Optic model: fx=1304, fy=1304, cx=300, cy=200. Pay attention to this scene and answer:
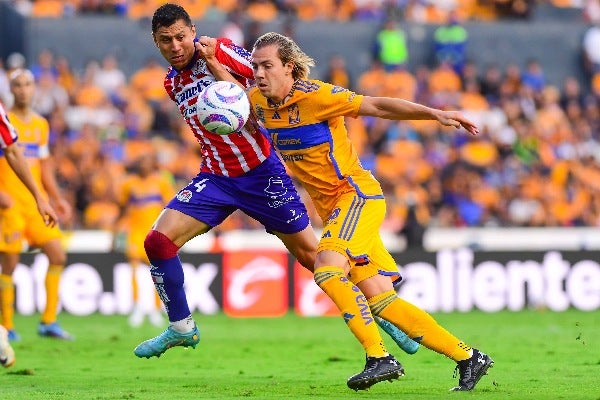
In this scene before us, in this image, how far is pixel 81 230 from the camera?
19.4 m

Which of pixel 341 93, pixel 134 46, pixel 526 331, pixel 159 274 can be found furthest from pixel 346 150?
pixel 134 46

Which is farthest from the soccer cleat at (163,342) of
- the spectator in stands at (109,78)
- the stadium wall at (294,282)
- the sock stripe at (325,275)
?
the spectator in stands at (109,78)

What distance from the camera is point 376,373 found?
8.03 metres

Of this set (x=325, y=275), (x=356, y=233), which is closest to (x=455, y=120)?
(x=356, y=233)

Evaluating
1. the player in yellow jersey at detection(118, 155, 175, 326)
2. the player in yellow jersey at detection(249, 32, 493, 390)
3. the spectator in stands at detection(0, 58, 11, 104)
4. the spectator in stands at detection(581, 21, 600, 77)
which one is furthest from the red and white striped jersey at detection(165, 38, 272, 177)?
the spectator in stands at detection(581, 21, 600, 77)

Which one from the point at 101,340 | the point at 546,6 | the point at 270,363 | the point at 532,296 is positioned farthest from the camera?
the point at 546,6

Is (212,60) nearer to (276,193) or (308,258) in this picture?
(276,193)

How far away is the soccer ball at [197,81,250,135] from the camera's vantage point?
8727 millimetres

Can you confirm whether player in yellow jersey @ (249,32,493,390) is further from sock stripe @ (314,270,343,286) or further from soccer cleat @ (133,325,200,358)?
soccer cleat @ (133,325,200,358)

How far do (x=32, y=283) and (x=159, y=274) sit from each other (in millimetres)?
8928

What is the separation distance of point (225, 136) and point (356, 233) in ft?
4.85

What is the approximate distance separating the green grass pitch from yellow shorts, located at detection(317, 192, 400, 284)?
31.9 inches

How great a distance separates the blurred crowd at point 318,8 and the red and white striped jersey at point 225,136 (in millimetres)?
15331

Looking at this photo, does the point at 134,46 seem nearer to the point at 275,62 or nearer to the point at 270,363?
the point at 270,363
